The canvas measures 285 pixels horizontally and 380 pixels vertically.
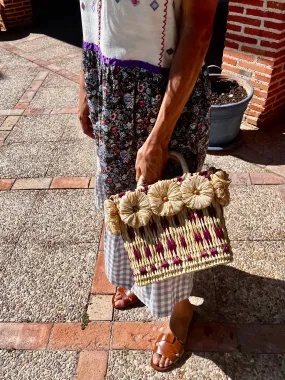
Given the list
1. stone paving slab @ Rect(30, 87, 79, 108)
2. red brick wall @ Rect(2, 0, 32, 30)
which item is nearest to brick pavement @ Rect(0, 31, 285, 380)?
stone paving slab @ Rect(30, 87, 79, 108)

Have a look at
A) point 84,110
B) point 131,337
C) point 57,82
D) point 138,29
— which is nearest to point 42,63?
point 57,82

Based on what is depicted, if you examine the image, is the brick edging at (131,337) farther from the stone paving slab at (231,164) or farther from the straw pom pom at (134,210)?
the stone paving slab at (231,164)

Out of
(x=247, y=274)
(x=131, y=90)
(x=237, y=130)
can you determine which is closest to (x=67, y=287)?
(x=247, y=274)

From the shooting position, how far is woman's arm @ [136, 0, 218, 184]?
1192mm

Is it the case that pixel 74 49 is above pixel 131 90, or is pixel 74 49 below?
below

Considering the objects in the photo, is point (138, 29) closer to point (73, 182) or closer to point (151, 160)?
point (151, 160)

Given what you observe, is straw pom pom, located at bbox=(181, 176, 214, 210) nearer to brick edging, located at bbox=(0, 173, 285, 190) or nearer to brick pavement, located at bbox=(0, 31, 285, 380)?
brick pavement, located at bbox=(0, 31, 285, 380)

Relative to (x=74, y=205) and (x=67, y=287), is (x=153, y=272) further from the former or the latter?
(x=74, y=205)

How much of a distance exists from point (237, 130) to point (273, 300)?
174 centimetres

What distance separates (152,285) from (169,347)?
0.46 metres

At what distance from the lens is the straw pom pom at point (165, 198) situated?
126 cm

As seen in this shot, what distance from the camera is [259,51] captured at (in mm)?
3363

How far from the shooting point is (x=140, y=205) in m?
1.27

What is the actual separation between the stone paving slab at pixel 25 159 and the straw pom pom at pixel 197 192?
223 cm
